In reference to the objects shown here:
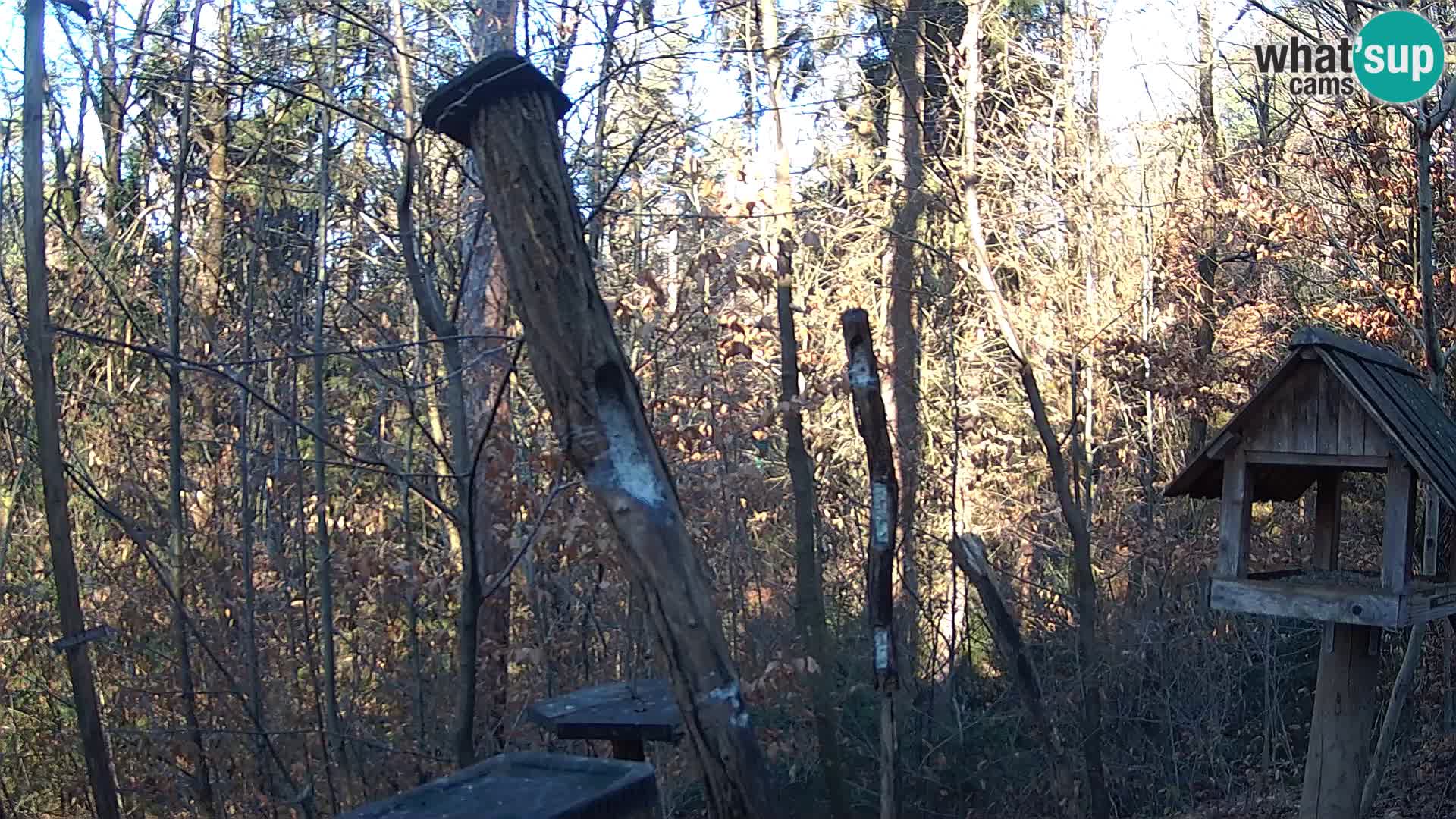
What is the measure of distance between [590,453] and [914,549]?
23.1 feet

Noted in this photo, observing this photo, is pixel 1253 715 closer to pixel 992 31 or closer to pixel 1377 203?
pixel 1377 203

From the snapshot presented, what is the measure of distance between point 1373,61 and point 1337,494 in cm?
370

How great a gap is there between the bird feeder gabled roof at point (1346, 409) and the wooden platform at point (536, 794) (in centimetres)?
240

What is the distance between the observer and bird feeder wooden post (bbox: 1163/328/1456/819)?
151 inches

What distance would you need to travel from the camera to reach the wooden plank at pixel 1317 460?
391cm

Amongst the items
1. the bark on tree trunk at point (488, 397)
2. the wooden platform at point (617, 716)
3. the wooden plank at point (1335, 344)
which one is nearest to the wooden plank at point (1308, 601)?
the wooden plank at point (1335, 344)

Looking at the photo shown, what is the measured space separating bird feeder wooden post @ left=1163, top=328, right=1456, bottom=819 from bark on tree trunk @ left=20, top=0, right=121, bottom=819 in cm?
359

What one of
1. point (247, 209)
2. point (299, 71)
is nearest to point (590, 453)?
point (299, 71)

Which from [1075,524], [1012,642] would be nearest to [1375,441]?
[1012,642]

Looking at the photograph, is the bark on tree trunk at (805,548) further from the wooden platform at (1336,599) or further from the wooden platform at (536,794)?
the wooden platform at (536,794)

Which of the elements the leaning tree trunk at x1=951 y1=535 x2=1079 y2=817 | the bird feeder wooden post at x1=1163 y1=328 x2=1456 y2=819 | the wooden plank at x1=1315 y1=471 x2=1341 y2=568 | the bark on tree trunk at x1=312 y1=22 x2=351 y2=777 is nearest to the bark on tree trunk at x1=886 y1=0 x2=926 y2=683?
the leaning tree trunk at x1=951 y1=535 x2=1079 y2=817

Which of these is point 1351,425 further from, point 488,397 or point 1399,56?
point 488,397

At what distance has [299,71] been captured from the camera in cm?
644

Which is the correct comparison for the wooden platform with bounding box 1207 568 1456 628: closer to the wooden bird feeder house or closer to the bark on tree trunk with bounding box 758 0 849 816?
the wooden bird feeder house
